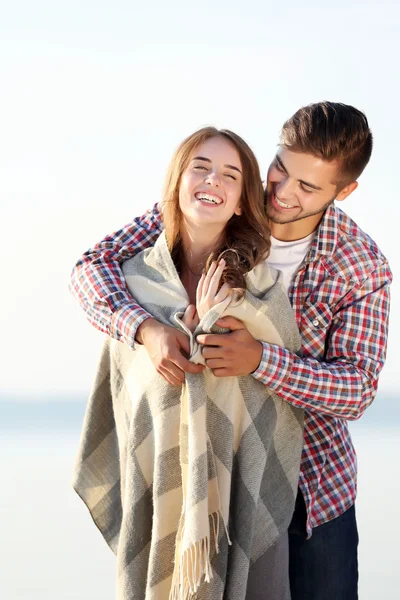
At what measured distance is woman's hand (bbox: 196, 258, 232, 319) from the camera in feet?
8.37

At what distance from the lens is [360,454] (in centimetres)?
654

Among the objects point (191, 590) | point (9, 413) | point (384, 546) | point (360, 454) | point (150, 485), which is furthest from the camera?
point (9, 413)

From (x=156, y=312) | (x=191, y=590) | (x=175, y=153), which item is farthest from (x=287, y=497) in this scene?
(x=175, y=153)

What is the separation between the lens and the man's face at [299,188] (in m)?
2.86

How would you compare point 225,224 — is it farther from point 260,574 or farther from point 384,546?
point 384,546

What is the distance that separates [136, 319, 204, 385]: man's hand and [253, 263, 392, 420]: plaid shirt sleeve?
18 cm

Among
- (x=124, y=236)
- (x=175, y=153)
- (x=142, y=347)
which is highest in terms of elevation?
(x=175, y=153)

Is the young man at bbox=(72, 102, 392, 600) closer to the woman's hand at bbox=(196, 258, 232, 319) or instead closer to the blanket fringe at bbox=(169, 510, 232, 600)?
the woman's hand at bbox=(196, 258, 232, 319)

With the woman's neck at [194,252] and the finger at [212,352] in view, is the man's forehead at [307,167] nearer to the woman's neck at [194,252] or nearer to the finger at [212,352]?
the woman's neck at [194,252]

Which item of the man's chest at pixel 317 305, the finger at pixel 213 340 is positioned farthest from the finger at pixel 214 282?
the man's chest at pixel 317 305

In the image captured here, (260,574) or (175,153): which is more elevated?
(175,153)

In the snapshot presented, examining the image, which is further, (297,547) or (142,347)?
(297,547)

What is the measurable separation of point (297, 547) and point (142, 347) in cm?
73

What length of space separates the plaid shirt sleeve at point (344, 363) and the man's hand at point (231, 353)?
30 millimetres
